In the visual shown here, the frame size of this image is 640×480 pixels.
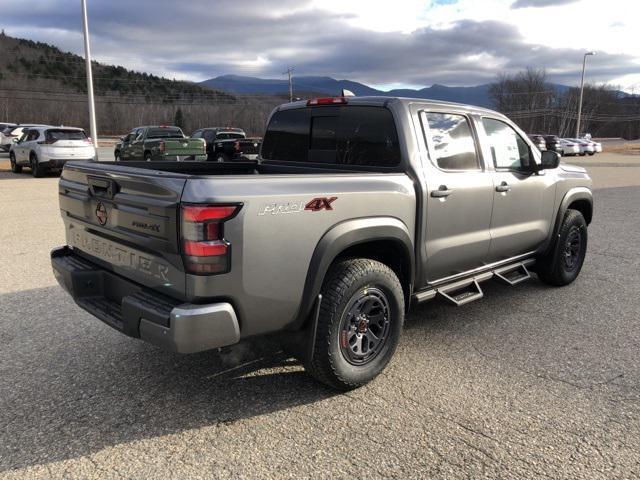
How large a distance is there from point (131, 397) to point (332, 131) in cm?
246

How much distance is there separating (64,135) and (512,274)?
16497 millimetres

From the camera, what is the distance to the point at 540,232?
5098 mm

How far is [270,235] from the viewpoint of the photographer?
2.79 m

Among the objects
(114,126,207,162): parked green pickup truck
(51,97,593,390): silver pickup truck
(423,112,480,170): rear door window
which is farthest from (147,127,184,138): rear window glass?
(423,112,480,170): rear door window

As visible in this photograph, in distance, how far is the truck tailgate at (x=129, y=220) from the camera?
2.70m

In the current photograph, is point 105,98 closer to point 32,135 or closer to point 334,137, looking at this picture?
point 32,135

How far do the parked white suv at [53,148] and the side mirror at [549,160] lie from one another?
618 inches

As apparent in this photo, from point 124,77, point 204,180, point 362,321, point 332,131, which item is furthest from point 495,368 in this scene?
point 124,77

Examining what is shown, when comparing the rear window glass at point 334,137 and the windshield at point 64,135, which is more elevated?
the rear window glass at point 334,137

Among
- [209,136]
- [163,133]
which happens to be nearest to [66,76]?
[209,136]

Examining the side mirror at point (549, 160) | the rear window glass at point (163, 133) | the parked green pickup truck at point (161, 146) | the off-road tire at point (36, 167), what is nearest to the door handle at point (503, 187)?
the side mirror at point (549, 160)

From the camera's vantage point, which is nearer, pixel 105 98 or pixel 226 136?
pixel 226 136

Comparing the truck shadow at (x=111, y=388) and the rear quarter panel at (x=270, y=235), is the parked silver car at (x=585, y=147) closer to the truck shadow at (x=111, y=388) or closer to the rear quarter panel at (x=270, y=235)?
the truck shadow at (x=111, y=388)

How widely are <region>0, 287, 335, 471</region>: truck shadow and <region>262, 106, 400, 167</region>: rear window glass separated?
1.58 metres
